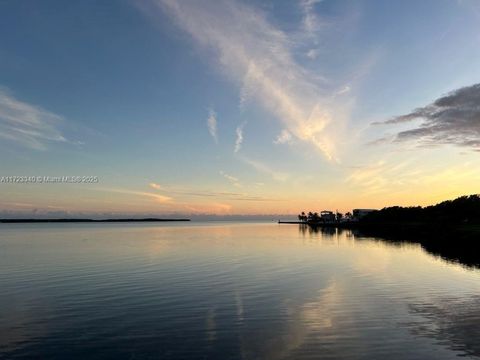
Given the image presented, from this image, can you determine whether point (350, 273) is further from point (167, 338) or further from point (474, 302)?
point (167, 338)

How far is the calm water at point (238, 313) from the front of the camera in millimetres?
23125

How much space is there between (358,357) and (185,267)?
44196 millimetres

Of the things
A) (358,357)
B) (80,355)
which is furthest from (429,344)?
(80,355)

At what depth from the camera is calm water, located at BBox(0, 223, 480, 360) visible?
23.1 m

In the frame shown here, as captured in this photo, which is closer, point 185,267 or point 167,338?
point 167,338

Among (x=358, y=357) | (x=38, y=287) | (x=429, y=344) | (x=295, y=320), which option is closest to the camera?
(x=358, y=357)

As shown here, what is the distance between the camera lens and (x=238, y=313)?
32156 millimetres

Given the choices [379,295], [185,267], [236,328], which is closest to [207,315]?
[236,328]

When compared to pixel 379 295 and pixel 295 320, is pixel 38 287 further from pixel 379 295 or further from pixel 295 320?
pixel 379 295

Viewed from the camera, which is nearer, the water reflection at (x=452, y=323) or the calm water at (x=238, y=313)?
the calm water at (x=238, y=313)

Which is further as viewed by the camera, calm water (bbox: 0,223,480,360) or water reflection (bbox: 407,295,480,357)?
water reflection (bbox: 407,295,480,357)

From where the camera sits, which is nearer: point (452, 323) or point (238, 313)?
point (452, 323)

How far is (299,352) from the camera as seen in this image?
886 inches

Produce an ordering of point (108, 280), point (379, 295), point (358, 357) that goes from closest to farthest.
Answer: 1. point (358, 357)
2. point (379, 295)
3. point (108, 280)
